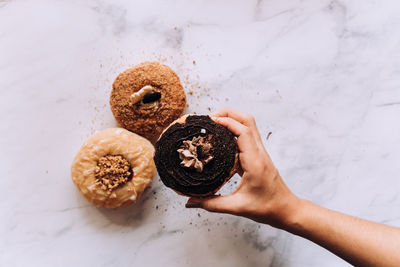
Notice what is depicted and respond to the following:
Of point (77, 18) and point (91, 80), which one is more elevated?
point (77, 18)

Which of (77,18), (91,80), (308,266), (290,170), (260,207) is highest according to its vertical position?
(77,18)

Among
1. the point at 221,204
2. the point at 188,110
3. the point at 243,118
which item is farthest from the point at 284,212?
the point at 188,110

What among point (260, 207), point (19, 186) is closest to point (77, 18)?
point (19, 186)

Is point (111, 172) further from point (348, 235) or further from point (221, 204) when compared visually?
point (348, 235)

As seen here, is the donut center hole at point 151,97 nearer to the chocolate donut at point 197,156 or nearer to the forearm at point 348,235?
Result: the chocolate donut at point 197,156

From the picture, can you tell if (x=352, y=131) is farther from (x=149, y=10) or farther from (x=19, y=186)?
(x=19, y=186)

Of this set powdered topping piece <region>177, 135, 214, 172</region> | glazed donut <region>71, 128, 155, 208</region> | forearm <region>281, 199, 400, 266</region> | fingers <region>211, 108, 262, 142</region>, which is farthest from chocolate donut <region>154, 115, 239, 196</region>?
forearm <region>281, 199, 400, 266</region>

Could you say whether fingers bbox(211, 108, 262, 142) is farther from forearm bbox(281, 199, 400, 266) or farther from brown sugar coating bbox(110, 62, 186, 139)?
forearm bbox(281, 199, 400, 266)
